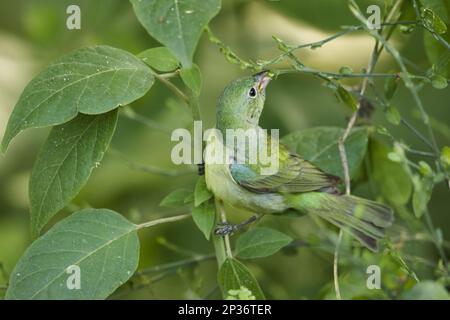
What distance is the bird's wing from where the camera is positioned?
270cm

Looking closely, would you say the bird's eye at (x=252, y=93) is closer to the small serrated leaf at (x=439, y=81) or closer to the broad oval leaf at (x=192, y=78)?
the broad oval leaf at (x=192, y=78)

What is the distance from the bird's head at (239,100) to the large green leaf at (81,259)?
61 cm

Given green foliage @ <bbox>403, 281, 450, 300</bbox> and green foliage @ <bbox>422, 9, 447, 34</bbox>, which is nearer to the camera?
green foliage @ <bbox>403, 281, 450, 300</bbox>

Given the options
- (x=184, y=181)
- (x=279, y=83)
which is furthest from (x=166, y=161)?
(x=279, y=83)

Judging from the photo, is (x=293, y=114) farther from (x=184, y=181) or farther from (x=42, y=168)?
(x=42, y=168)

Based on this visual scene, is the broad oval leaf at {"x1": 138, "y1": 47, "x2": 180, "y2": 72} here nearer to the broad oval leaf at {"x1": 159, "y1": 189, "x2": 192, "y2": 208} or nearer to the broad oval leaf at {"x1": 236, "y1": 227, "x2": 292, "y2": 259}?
the broad oval leaf at {"x1": 159, "y1": 189, "x2": 192, "y2": 208}

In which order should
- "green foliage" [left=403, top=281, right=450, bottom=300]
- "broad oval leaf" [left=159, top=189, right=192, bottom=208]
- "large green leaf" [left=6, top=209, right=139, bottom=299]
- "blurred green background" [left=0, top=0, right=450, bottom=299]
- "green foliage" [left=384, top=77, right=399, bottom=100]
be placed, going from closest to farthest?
1. "green foliage" [left=403, top=281, right=450, bottom=300]
2. "large green leaf" [left=6, top=209, right=139, bottom=299]
3. "broad oval leaf" [left=159, top=189, right=192, bottom=208]
4. "green foliage" [left=384, top=77, right=399, bottom=100]
5. "blurred green background" [left=0, top=0, right=450, bottom=299]

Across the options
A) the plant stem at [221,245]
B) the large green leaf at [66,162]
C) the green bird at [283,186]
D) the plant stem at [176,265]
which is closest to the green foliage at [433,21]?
the green bird at [283,186]

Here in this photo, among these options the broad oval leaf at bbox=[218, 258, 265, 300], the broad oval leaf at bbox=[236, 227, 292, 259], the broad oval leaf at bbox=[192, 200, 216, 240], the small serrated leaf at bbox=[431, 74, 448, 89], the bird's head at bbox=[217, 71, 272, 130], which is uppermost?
the bird's head at bbox=[217, 71, 272, 130]

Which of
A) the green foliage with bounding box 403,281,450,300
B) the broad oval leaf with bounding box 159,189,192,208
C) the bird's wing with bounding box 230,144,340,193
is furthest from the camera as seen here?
the bird's wing with bounding box 230,144,340,193

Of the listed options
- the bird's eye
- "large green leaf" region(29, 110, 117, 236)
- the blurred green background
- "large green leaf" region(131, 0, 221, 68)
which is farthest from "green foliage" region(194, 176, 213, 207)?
the blurred green background

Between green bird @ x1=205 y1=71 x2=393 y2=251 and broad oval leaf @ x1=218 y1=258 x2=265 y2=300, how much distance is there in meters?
0.32

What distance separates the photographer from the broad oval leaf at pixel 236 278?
2.30 metres

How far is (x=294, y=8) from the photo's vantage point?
136 inches
